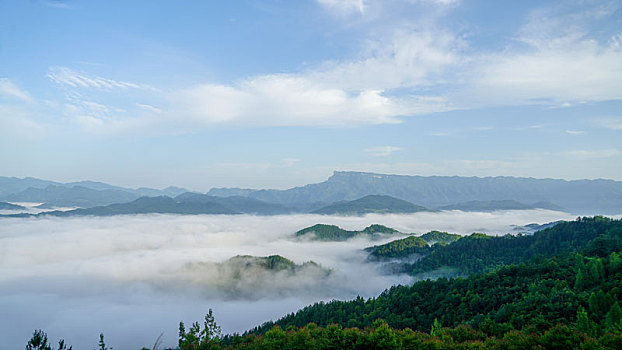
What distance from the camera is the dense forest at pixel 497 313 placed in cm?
3341

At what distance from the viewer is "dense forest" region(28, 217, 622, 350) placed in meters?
33.4

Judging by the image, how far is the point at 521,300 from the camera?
8612 centimetres

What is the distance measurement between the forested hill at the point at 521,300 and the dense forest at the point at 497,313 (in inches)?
9.8

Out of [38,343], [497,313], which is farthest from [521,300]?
[38,343]

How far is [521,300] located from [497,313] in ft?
31.2

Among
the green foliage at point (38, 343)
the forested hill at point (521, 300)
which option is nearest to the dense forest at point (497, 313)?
the forested hill at point (521, 300)

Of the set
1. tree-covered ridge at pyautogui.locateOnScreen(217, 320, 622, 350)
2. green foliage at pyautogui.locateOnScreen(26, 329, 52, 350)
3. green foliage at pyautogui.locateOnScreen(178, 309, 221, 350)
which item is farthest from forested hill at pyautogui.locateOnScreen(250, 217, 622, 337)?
green foliage at pyautogui.locateOnScreen(26, 329, 52, 350)

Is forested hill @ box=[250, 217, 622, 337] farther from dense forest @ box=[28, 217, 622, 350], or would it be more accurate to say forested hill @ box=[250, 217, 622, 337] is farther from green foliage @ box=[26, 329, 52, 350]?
green foliage @ box=[26, 329, 52, 350]

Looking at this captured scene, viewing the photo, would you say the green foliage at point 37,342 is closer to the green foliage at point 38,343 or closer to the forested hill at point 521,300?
the green foliage at point 38,343

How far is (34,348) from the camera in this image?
88.9ft

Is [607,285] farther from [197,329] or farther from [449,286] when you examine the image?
[197,329]

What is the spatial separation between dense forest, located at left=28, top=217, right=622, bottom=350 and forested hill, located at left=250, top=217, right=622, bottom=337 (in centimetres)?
25

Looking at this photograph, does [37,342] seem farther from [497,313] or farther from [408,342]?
[497,313]

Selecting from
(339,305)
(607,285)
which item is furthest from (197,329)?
(339,305)
